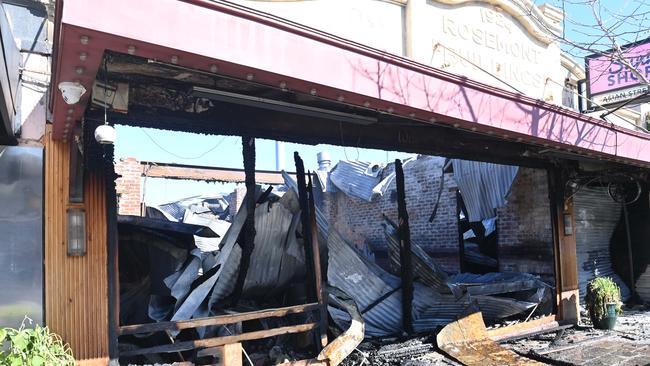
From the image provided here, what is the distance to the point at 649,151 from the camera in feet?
27.2

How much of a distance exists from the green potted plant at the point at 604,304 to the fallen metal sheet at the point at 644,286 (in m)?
3.08

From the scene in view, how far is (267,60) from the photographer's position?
3.37 meters

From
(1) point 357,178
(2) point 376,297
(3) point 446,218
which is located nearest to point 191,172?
(1) point 357,178

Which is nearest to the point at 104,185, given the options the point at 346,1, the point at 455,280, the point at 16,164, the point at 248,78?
the point at 16,164

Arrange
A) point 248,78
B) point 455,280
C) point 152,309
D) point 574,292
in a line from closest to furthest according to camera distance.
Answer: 1. point 248,78
2. point 152,309
3. point 574,292
4. point 455,280

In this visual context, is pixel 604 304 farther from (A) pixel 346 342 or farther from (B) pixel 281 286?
(B) pixel 281 286

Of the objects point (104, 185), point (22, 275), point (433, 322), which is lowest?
point (433, 322)

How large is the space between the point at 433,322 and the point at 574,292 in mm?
3067

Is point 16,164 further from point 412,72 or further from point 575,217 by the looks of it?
point 575,217

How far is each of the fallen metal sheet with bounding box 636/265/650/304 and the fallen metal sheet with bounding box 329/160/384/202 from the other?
248 inches

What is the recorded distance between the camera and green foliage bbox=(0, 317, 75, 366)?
132 inches

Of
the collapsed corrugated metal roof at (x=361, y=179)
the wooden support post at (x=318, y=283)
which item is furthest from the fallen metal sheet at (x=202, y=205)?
Result: the wooden support post at (x=318, y=283)

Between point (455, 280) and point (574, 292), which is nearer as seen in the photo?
point (574, 292)

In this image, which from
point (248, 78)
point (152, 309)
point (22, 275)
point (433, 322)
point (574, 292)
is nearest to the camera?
point (248, 78)
